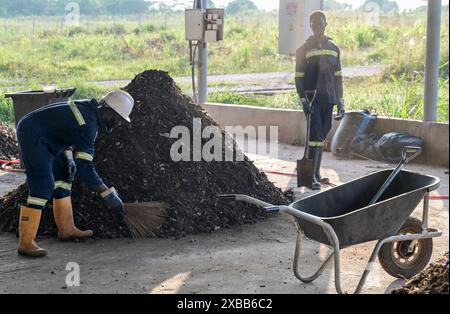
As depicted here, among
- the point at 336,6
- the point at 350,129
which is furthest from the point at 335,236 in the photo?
the point at 336,6

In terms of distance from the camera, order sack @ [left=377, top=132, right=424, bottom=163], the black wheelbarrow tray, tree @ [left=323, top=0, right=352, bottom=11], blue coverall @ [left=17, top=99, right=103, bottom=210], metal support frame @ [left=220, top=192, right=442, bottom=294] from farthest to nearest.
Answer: tree @ [left=323, top=0, right=352, bottom=11]
sack @ [left=377, top=132, right=424, bottom=163]
blue coverall @ [left=17, top=99, right=103, bottom=210]
the black wheelbarrow tray
metal support frame @ [left=220, top=192, right=442, bottom=294]

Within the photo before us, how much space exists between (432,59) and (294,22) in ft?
9.41

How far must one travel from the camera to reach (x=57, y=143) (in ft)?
20.1

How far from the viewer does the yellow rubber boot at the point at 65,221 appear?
259 inches

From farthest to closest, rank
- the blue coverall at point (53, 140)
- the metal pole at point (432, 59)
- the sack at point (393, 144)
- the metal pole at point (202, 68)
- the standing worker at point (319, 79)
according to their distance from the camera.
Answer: the metal pole at point (202, 68)
the sack at point (393, 144)
the metal pole at point (432, 59)
the standing worker at point (319, 79)
the blue coverall at point (53, 140)

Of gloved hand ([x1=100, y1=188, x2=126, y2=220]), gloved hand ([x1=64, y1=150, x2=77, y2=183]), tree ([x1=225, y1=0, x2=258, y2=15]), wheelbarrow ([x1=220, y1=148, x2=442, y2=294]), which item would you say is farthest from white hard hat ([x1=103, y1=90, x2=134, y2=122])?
tree ([x1=225, y1=0, x2=258, y2=15])

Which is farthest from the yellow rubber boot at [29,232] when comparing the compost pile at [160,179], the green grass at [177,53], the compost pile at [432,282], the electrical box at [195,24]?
the green grass at [177,53]

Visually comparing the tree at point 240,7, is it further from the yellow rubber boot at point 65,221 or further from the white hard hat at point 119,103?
the white hard hat at point 119,103

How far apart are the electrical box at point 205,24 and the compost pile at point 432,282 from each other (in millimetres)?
8341

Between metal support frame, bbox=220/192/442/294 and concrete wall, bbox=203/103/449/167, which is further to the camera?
concrete wall, bbox=203/103/449/167

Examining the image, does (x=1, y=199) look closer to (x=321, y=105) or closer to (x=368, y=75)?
Result: (x=321, y=105)

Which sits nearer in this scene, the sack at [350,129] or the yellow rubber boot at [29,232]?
the yellow rubber boot at [29,232]

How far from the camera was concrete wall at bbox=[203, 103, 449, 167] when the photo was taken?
33.2 ft

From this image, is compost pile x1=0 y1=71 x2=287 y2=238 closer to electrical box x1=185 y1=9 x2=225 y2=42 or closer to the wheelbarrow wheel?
the wheelbarrow wheel
